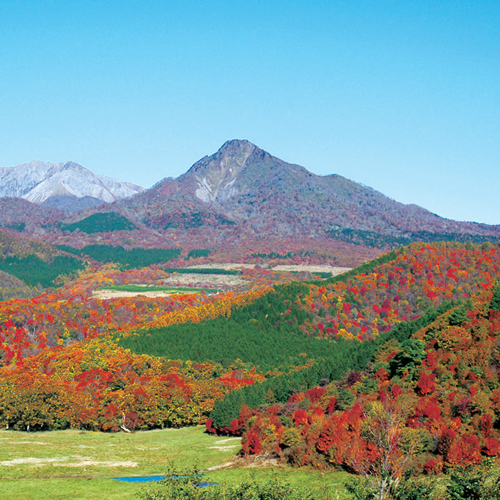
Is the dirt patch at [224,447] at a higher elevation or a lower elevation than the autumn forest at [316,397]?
lower

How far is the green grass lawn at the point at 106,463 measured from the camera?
61500 millimetres

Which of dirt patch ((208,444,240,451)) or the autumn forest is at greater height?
the autumn forest

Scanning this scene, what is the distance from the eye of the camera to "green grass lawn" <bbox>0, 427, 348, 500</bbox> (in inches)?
2421

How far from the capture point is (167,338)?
596ft

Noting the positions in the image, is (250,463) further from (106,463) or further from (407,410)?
(407,410)

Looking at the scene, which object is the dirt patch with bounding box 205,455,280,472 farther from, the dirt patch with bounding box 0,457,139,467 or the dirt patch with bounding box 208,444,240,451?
the dirt patch with bounding box 0,457,139,467

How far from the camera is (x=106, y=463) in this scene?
247 ft

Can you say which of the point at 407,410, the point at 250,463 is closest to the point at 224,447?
the point at 250,463

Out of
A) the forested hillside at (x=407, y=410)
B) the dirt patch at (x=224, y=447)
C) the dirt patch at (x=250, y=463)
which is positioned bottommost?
the dirt patch at (x=224, y=447)

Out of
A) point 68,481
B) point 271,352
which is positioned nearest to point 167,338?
point 271,352

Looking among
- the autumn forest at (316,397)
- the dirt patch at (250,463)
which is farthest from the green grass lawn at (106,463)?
the autumn forest at (316,397)

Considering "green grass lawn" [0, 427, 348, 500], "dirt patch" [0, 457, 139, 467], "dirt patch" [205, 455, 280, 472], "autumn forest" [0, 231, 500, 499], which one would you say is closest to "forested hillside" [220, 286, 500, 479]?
"autumn forest" [0, 231, 500, 499]

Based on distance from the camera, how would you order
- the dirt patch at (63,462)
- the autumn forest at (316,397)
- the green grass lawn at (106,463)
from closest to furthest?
the green grass lawn at (106,463)
the autumn forest at (316,397)
the dirt patch at (63,462)

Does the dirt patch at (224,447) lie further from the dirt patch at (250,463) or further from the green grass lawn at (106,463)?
the dirt patch at (250,463)
